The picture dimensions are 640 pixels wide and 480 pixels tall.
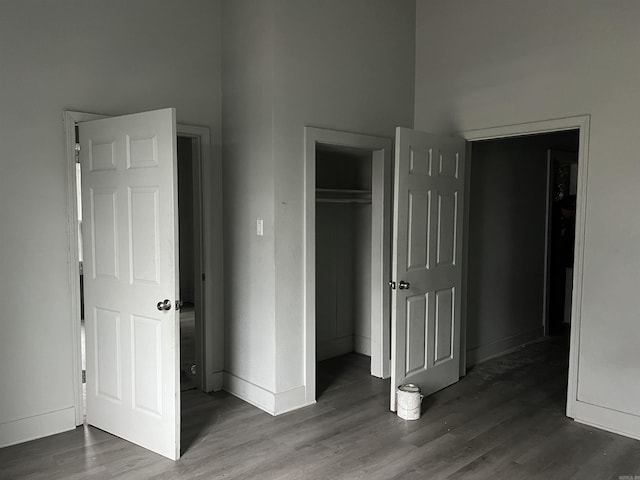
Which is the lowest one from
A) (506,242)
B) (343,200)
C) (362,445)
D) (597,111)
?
(362,445)

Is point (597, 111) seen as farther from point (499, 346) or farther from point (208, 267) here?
point (208, 267)

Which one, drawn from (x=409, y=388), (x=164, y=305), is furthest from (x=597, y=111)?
(x=164, y=305)

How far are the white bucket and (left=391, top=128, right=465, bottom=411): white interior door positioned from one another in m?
0.10

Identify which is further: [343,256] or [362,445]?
[343,256]

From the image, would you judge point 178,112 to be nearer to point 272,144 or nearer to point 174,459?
point 272,144

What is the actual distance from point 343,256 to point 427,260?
1261 millimetres

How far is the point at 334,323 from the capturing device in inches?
200

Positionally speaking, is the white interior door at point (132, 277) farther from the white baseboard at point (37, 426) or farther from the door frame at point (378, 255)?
the door frame at point (378, 255)

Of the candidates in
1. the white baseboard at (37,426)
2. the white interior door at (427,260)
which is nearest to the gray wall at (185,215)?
the white baseboard at (37,426)

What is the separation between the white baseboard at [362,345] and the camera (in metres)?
5.14

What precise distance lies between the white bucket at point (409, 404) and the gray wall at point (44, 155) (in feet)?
7.41

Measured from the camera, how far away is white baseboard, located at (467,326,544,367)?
16.1 feet

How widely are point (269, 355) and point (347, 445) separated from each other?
2.89ft

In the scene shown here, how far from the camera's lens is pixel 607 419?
138 inches
